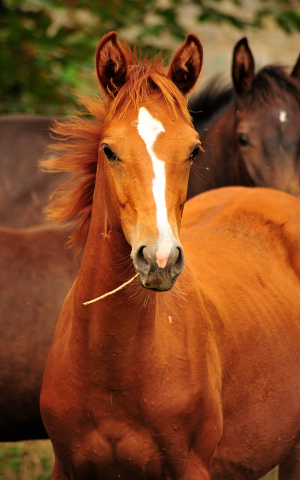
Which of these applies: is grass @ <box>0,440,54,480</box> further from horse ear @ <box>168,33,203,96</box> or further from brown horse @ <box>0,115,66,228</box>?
horse ear @ <box>168,33,203,96</box>

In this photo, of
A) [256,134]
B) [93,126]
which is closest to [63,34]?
[256,134]

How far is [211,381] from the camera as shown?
2479 mm

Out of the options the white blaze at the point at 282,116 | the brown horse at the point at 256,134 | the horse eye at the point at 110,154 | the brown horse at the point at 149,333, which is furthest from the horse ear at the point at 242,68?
the horse eye at the point at 110,154

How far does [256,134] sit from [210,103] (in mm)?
843

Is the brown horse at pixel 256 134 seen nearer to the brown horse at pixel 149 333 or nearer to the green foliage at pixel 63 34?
the green foliage at pixel 63 34

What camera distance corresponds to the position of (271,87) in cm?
454

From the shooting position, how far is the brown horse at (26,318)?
3158 mm

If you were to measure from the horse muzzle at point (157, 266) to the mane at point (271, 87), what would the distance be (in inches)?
114

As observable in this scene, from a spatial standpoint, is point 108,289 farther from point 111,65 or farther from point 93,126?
point 111,65

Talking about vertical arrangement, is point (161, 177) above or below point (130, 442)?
above

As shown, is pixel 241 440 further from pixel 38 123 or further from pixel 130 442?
pixel 38 123

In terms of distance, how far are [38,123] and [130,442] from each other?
3776 millimetres

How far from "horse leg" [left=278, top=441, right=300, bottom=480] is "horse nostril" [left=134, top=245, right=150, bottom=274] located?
2077mm

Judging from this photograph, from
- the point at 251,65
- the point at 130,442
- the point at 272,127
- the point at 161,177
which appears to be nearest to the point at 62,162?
the point at 161,177
